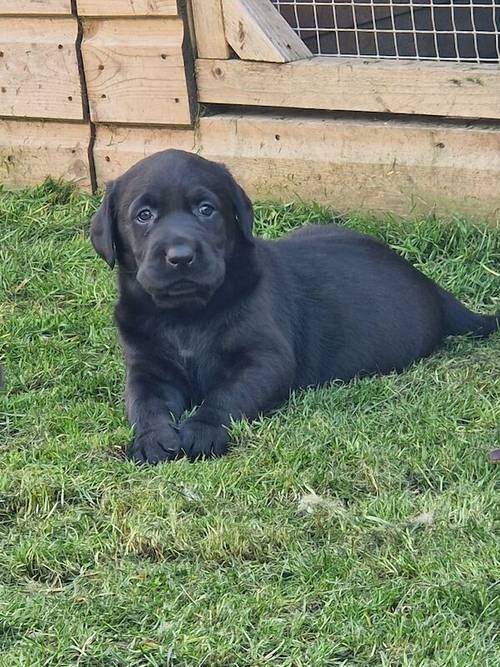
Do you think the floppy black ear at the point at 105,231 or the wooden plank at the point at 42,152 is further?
the wooden plank at the point at 42,152

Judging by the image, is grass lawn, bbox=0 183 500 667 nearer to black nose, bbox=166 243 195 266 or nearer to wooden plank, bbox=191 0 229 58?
black nose, bbox=166 243 195 266

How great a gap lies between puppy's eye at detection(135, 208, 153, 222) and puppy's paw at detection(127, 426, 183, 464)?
771 millimetres

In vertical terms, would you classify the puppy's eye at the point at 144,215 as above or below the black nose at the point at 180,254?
above

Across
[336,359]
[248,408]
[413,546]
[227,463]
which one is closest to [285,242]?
[336,359]

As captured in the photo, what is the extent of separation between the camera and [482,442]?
4293 mm

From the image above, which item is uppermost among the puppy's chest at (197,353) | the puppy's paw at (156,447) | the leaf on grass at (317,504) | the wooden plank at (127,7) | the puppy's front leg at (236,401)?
the wooden plank at (127,7)

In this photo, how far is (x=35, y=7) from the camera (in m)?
7.07

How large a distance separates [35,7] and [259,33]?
1377mm

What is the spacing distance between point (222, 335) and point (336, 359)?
53 centimetres

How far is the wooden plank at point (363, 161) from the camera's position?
627 centimetres

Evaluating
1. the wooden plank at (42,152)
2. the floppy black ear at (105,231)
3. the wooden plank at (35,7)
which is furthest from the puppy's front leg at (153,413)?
the wooden plank at (35,7)

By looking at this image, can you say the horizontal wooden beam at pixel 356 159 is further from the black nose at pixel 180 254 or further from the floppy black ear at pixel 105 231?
the black nose at pixel 180 254

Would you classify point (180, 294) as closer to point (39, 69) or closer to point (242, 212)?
point (242, 212)

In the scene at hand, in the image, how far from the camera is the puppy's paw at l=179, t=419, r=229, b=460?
4.41 metres
